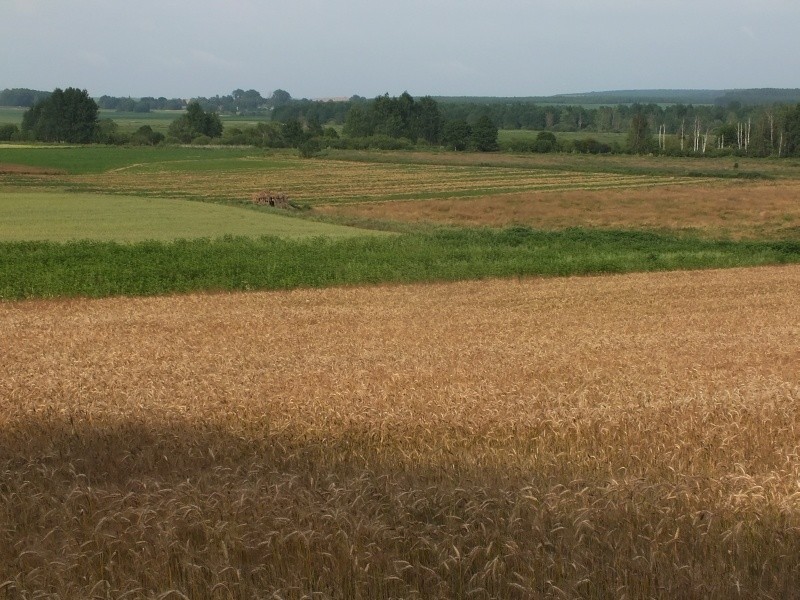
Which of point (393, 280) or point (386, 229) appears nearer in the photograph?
point (393, 280)

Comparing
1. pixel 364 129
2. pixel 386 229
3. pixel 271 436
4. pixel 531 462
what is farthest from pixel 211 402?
pixel 364 129

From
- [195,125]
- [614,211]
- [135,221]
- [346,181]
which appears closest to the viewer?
[135,221]

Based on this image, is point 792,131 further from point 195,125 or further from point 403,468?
point 403,468

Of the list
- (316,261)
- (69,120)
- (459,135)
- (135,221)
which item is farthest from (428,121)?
(316,261)

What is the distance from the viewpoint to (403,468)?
22.8 feet

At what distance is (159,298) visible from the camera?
2275 cm

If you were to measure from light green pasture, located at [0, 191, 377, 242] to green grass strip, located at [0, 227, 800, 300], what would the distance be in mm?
3306

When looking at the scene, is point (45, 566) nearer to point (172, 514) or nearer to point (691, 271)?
point (172, 514)

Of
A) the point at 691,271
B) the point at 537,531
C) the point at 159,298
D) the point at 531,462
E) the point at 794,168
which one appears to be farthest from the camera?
the point at 794,168

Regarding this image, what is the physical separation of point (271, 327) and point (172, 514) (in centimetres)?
1148

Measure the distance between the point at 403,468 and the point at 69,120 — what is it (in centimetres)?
14113

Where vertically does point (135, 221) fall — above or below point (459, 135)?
below

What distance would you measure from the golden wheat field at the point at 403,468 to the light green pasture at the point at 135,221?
19.8 metres

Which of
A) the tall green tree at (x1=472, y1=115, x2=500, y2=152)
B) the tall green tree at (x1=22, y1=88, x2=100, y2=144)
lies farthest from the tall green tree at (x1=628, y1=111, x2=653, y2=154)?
the tall green tree at (x1=22, y1=88, x2=100, y2=144)
